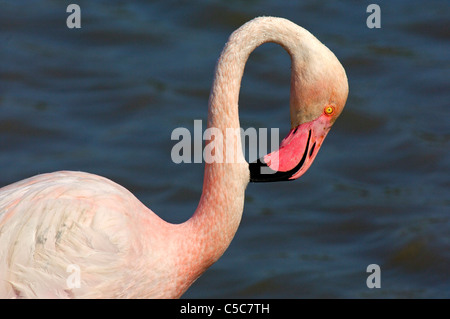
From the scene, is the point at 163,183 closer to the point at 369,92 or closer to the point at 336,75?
the point at 369,92

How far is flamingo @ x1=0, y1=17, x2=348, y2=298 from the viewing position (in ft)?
13.9

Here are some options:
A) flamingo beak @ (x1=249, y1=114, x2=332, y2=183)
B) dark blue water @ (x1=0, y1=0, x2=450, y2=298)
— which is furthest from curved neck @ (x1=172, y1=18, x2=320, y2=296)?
dark blue water @ (x1=0, y1=0, x2=450, y2=298)

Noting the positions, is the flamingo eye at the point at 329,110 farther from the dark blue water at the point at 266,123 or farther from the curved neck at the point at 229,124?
the dark blue water at the point at 266,123

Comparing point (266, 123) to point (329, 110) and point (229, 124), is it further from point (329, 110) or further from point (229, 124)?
point (229, 124)

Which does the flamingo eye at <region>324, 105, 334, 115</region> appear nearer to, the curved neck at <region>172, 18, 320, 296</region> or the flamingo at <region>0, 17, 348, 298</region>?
the flamingo at <region>0, 17, 348, 298</region>

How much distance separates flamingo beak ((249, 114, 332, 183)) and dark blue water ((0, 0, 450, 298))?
6.61 ft

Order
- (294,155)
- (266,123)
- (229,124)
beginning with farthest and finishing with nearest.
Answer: (266,123) → (294,155) → (229,124)

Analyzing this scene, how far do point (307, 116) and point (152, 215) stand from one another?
98 cm

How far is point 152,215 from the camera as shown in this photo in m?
4.60

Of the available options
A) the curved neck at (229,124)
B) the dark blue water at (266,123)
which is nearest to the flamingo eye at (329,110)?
the curved neck at (229,124)

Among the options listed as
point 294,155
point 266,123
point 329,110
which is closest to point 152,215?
point 294,155

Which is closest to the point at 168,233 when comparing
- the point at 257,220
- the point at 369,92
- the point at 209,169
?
the point at 209,169
